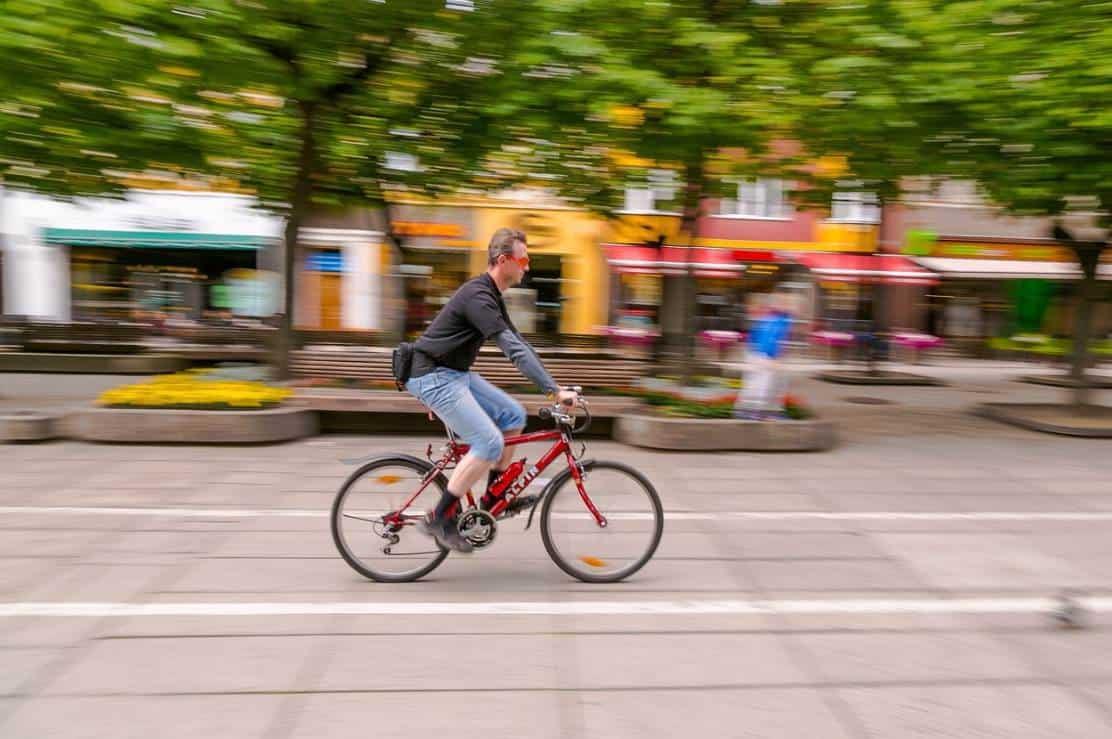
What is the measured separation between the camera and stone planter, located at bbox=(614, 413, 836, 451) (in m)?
8.45

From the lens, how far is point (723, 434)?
8.48m

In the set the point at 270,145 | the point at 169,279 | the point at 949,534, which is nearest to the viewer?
the point at 949,534

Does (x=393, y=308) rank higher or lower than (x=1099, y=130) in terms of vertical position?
lower

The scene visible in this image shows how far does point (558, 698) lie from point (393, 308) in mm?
11381

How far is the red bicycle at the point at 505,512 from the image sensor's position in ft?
15.0

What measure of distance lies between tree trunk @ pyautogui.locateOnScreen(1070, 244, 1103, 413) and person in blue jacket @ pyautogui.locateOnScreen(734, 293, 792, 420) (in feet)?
14.0

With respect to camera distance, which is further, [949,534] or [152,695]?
[949,534]

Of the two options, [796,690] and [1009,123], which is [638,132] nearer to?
[1009,123]

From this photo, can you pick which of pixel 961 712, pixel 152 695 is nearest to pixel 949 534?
pixel 961 712

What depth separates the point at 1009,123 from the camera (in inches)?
350

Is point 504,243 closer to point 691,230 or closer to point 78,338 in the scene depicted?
point 691,230

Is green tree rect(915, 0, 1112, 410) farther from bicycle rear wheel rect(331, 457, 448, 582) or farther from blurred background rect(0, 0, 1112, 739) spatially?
bicycle rear wheel rect(331, 457, 448, 582)

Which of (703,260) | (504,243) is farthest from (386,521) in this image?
(703,260)

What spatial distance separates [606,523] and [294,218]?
7317 mm
